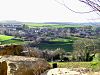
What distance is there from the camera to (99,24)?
514 centimetres

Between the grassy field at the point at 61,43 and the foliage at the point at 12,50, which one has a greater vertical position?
the foliage at the point at 12,50

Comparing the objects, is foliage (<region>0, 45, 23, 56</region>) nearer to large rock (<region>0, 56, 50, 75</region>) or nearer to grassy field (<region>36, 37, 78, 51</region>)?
large rock (<region>0, 56, 50, 75</region>)

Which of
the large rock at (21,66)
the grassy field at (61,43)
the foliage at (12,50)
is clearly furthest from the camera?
the grassy field at (61,43)

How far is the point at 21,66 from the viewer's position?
41.0 ft

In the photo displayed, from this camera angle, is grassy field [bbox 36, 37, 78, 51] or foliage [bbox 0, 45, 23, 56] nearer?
foliage [bbox 0, 45, 23, 56]

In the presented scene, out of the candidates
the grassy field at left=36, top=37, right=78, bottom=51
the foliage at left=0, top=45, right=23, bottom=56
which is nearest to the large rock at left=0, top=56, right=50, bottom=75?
the foliage at left=0, top=45, right=23, bottom=56

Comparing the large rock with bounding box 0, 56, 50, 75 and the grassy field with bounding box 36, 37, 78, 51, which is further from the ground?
the large rock with bounding box 0, 56, 50, 75

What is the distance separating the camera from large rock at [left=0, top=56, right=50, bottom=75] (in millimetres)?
12172

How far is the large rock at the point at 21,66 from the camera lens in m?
12.2

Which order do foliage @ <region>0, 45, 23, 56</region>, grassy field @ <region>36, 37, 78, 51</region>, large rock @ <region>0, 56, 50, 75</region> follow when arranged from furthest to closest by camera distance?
grassy field @ <region>36, 37, 78, 51</region>, foliage @ <region>0, 45, 23, 56</region>, large rock @ <region>0, 56, 50, 75</region>

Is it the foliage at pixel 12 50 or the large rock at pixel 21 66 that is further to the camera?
the foliage at pixel 12 50

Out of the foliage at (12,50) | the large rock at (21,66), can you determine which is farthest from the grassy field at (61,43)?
the large rock at (21,66)

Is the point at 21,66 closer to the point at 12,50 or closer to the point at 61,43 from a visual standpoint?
the point at 12,50

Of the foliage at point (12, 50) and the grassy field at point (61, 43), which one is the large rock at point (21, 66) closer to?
the foliage at point (12, 50)
